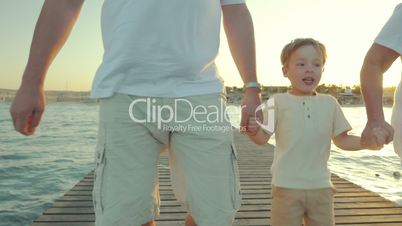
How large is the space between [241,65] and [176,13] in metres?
0.43

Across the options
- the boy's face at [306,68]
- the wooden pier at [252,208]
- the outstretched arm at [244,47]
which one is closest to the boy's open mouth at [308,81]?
the boy's face at [306,68]

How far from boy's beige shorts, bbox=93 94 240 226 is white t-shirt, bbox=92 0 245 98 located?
0.17 feet

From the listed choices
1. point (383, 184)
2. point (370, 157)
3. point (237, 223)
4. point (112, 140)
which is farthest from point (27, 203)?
point (370, 157)

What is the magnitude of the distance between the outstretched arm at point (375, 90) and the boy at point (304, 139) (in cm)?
59

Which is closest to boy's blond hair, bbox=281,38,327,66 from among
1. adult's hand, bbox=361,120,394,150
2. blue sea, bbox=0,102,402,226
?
adult's hand, bbox=361,120,394,150

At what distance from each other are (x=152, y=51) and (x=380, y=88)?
994 millimetres

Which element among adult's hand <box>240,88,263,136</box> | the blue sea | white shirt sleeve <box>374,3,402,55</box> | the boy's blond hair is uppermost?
white shirt sleeve <box>374,3,402,55</box>

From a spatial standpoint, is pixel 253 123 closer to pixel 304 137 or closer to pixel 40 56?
pixel 304 137

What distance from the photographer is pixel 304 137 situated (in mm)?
2602

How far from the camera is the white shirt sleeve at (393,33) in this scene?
180cm

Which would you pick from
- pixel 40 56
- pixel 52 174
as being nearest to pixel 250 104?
pixel 40 56

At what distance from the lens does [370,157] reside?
12.1 m

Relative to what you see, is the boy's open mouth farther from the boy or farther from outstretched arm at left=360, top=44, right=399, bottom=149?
outstretched arm at left=360, top=44, right=399, bottom=149

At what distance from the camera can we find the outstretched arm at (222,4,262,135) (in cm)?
210
